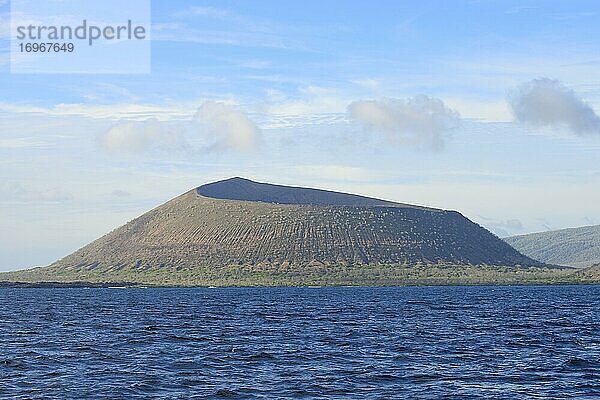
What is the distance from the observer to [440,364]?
168ft

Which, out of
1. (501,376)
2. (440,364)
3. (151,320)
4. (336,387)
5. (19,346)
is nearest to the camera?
(336,387)

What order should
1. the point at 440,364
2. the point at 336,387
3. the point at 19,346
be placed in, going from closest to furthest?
the point at 336,387 → the point at 440,364 → the point at 19,346

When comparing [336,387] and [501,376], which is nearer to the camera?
[336,387]

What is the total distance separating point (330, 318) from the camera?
315 ft

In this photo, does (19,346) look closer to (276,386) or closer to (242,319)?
(276,386)

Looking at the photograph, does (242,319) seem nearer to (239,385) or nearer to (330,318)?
(330,318)

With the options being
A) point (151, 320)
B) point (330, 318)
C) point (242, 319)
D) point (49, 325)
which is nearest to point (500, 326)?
point (330, 318)

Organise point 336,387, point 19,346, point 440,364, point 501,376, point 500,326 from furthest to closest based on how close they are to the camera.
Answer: point 500,326
point 19,346
point 440,364
point 501,376
point 336,387

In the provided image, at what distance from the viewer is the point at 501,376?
4634cm

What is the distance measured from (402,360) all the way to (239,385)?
41.4 feet

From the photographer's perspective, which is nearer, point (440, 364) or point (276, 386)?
point (276, 386)

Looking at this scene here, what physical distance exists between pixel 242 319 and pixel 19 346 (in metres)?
35.6

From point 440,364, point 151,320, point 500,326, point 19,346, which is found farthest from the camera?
point 151,320

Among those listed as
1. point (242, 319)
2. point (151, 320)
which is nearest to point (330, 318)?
point (242, 319)
